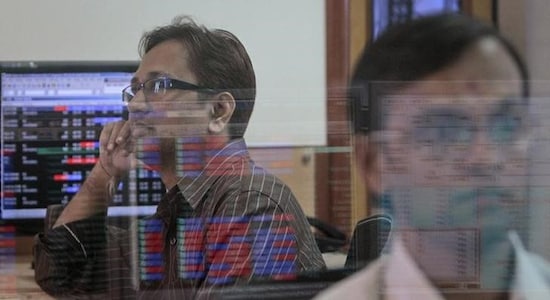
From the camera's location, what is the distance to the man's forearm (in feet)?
4.09

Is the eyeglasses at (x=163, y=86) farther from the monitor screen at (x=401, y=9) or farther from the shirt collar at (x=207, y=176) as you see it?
the monitor screen at (x=401, y=9)

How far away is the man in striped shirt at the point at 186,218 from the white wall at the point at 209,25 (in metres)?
0.10

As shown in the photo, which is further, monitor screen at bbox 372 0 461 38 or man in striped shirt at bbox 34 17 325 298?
monitor screen at bbox 372 0 461 38

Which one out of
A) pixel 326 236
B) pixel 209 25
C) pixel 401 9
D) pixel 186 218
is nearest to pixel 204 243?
pixel 186 218

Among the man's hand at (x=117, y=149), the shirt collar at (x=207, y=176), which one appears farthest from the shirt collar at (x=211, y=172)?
the man's hand at (x=117, y=149)

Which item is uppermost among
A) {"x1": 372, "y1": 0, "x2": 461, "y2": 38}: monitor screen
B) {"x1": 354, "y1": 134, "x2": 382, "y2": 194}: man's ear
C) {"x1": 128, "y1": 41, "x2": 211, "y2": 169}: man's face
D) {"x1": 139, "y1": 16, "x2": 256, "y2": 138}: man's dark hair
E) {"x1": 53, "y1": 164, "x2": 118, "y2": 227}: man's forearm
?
{"x1": 372, "y1": 0, "x2": 461, "y2": 38}: monitor screen

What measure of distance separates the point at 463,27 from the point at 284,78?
0.36 metres

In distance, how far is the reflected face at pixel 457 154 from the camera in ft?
3.84

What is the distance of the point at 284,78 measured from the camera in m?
1.30

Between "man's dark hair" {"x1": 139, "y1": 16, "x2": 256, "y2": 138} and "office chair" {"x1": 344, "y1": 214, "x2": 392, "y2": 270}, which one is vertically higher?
"man's dark hair" {"x1": 139, "y1": 16, "x2": 256, "y2": 138}

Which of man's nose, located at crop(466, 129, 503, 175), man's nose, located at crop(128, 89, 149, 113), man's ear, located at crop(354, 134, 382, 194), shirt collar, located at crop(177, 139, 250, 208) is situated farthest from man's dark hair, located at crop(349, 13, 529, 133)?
man's nose, located at crop(128, 89, 149, 113)

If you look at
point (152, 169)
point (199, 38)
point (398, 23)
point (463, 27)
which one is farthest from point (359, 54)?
point (152, 169)

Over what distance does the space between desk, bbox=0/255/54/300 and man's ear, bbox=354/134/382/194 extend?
642mm

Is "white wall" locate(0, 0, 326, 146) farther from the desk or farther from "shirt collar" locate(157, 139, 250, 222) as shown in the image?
the desk
